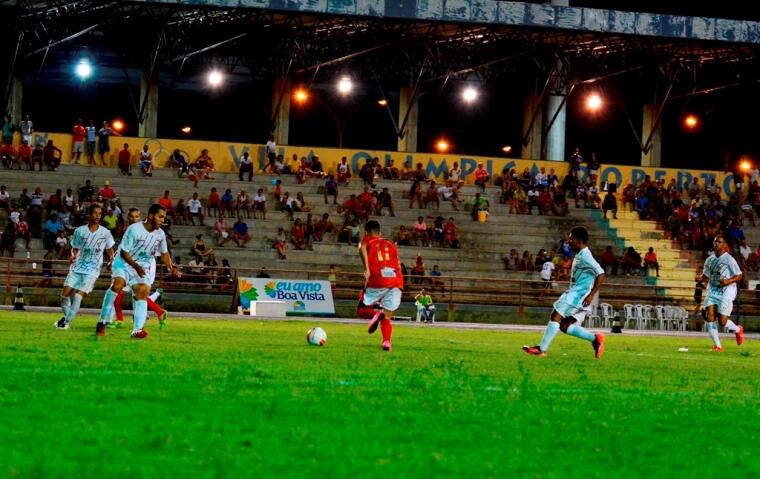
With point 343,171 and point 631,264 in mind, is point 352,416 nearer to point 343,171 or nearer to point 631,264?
point 631,264

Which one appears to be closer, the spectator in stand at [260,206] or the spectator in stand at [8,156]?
the spectator in stand at [260,206]

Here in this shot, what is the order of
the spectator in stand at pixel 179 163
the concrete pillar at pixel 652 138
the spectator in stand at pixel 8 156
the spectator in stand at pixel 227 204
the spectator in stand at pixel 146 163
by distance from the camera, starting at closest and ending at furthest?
the spectator in stand at pixel 227 204 < the spectator in stand at pixel 8 156 < the spectator in stand at pixel 146 163 < the spectator in stand at pixel 179 163 < the concrete pillar at pixel 652 138

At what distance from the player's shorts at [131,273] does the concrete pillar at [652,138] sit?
45616mm

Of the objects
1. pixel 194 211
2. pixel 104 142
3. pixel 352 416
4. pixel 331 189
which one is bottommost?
pixel 352 416

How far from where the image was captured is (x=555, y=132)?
6206cm

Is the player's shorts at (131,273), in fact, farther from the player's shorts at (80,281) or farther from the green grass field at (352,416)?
the green grass field at (352,416)

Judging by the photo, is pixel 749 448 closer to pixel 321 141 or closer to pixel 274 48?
pixel 274 48

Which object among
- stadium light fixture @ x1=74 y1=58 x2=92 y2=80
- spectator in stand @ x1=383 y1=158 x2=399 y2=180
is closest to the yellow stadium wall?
spectator in stand @ x1=383 y1=158 x2=399 y2=180

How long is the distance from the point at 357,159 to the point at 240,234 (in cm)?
979

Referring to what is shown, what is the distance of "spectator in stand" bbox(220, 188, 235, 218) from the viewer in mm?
49438

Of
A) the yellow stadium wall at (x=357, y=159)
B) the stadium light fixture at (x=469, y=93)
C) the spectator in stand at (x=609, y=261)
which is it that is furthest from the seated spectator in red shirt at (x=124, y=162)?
the stadium light fixture at (x=469, y=93)

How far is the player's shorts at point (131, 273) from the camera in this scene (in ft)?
67.1

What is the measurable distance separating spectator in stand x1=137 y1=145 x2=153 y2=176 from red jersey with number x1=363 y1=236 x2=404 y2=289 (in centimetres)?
3269

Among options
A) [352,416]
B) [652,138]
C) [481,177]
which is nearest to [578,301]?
[352,416]
